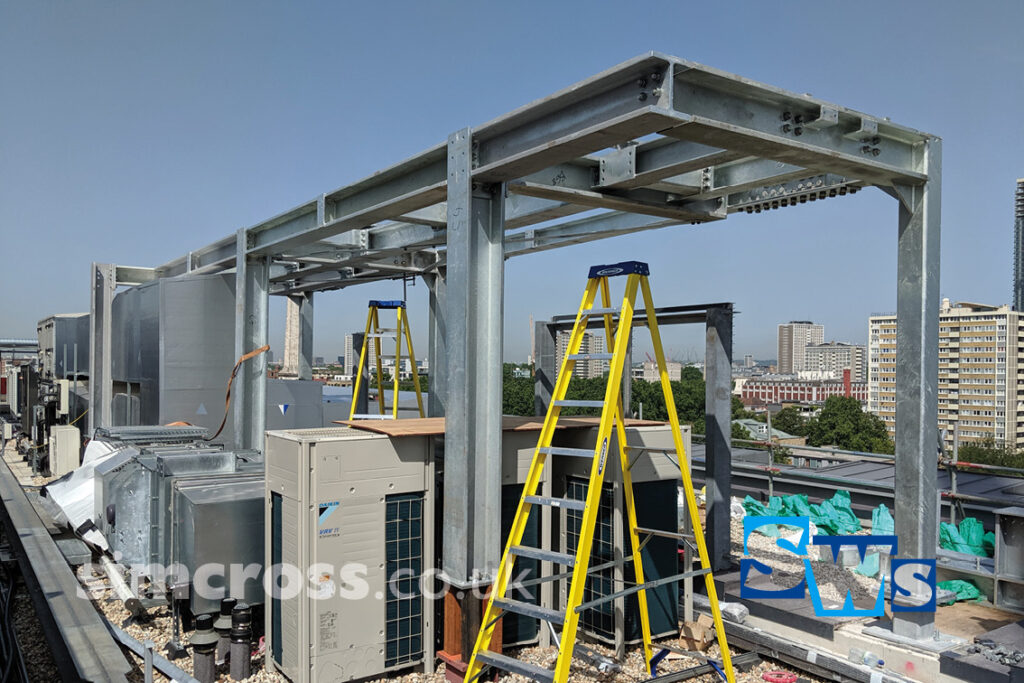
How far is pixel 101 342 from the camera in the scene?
15281 mm

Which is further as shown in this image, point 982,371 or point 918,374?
point 982,371

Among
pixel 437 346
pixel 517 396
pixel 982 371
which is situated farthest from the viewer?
pixel 982 371

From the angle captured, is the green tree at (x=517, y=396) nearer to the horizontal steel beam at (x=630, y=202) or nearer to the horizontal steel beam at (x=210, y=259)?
the horizontal steel beam at (x=210, y=259)

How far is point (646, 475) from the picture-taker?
20.8 feet

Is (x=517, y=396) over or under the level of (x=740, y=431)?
over

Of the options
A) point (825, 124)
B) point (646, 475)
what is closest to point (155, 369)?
point (646, 475)

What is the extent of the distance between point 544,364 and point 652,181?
4.14 meters

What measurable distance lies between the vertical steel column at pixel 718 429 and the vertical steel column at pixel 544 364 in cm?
264

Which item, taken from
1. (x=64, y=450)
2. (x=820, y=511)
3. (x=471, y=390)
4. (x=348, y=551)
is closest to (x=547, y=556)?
(x=471, y=390)

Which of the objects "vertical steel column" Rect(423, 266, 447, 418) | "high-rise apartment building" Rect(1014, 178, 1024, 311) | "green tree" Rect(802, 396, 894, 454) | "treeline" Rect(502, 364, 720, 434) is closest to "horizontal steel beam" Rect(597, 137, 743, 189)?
"vertical steel column" Rect(423, 266, 447, 418)

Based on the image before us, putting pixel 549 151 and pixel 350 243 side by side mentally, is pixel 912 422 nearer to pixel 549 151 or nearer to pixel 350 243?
pixel 549 151

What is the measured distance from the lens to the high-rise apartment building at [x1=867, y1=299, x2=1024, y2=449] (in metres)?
69.9

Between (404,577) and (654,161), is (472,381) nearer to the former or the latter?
(404,577)

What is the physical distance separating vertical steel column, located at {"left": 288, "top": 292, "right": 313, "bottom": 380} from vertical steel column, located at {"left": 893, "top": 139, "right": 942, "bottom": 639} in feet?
43.7
